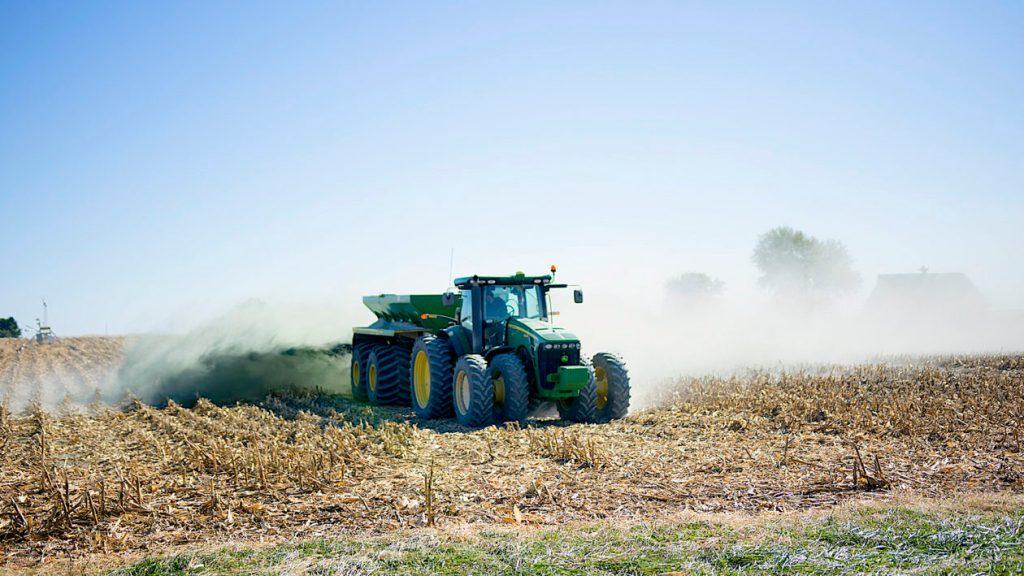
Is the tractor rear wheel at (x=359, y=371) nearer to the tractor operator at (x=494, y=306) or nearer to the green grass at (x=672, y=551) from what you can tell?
the tractor operator at (x=494, y=306)

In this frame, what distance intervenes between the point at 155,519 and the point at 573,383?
6.45m

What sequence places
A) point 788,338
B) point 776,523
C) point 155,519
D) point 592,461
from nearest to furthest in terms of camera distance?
point 776,523
point 155,519
point 592,461
point 788,338

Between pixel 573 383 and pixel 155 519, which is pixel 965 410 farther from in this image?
pixel 155 519

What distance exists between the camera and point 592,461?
8734mm

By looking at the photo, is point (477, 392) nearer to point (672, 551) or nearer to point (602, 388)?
point (602, 388)

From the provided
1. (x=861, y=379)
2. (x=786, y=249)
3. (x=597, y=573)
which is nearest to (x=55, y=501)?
(x=597, y=573)

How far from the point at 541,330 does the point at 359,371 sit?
6.91 metres

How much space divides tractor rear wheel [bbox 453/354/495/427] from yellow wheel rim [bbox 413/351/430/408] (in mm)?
1993

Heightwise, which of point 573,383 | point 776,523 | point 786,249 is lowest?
point 776,523

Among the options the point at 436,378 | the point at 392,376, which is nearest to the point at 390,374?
the point at 392,376

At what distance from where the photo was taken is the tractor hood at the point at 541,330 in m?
12.1

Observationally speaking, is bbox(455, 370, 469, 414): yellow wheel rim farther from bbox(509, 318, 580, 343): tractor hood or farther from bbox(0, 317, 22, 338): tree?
bbox(0, 317, 22, 338): tree

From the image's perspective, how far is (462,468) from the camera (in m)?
8.73

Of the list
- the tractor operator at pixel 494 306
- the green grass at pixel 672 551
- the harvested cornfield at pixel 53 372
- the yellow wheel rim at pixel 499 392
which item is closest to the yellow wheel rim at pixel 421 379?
the tractor operator at pixel 494 306
